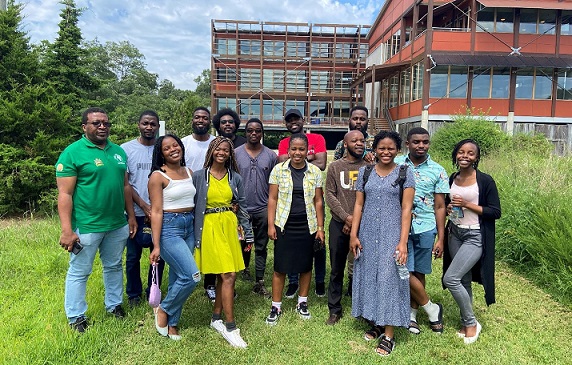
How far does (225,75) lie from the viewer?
34344 millimetres

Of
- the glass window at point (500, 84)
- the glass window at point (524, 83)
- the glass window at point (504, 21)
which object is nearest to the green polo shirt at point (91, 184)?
the glass window at point (500, 84)

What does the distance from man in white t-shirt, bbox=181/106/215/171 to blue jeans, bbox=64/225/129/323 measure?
1124mm

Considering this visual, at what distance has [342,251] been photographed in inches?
150

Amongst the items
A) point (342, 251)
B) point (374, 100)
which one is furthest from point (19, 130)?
point (374, 100)

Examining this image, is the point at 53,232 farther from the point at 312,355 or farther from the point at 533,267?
the point at 533,267

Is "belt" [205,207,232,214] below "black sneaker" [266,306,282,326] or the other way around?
the other way around

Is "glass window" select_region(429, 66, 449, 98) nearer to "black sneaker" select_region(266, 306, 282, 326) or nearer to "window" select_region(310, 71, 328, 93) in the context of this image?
"window" select_region(310, 71, 328, 93)

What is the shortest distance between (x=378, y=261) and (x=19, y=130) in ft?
28.1

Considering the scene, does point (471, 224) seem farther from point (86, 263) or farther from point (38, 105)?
point (38, 105)

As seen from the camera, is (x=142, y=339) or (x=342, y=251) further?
(x=342, y=251)

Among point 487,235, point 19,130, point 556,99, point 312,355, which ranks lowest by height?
point 312,355

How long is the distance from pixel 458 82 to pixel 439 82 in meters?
0.97

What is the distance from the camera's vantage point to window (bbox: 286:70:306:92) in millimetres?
35031

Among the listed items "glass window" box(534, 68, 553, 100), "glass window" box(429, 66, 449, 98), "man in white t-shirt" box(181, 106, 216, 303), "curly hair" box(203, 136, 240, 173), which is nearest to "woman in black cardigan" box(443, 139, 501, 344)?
"curly hair" box(203, 136, 240, 173)
